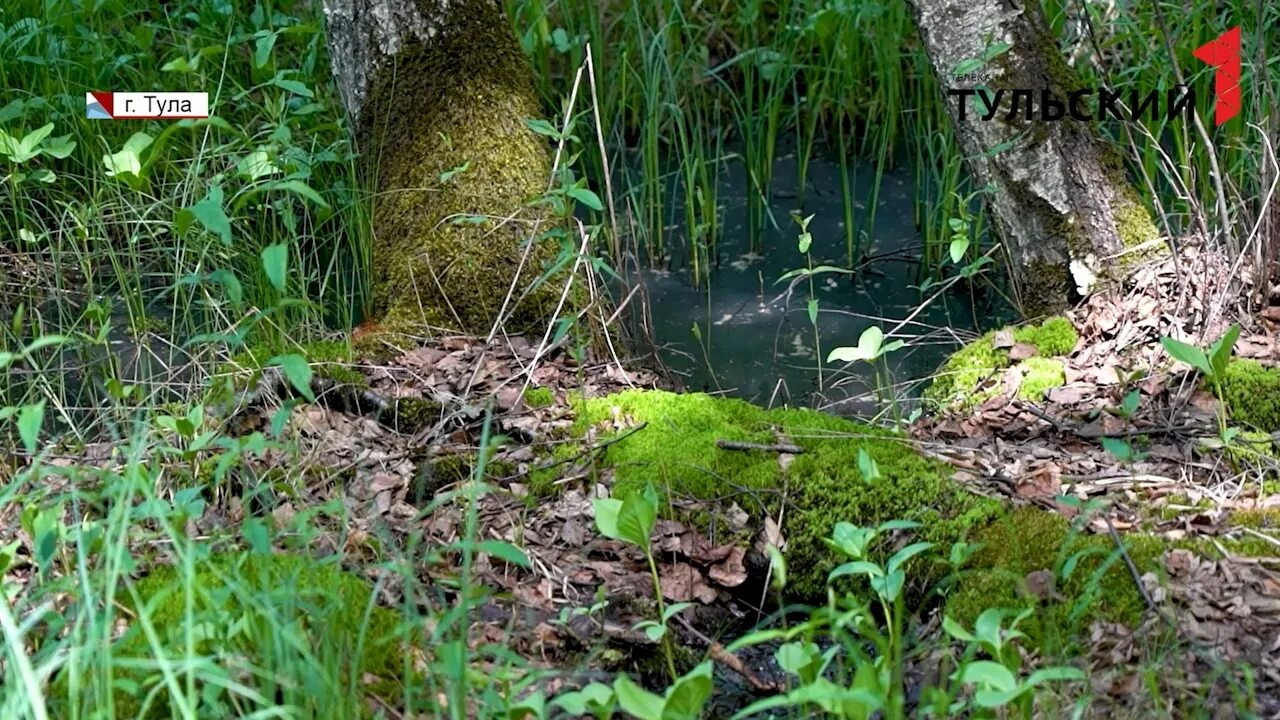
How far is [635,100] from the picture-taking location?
4.29m

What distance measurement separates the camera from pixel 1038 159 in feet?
10.3

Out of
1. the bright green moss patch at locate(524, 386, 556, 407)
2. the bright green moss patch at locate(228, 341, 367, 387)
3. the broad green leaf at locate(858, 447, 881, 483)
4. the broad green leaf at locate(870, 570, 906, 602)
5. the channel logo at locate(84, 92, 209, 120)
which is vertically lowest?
the broad green leaf at locate(870, 570, 906, 602)

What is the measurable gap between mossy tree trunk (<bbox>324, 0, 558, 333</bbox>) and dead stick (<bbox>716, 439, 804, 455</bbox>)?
0.68 m

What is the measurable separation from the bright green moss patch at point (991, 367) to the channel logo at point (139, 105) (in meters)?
2.11

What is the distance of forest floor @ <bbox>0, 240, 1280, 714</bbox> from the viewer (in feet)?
6.69

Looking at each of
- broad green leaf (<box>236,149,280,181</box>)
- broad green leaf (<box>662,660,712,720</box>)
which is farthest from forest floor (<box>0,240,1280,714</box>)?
broad green leaf (<box>236,149,280,181</box>)

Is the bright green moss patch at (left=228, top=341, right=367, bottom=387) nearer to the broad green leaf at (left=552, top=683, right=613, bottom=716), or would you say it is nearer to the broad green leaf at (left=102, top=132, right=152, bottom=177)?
the broad green leaf at (left=102, top=132, right=152, bottom=177)

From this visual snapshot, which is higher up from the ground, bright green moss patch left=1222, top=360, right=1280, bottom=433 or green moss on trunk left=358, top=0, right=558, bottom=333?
green moss on trunk left=358, top=0, right=558, bottom=333

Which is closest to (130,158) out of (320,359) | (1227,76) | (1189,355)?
(320,359)

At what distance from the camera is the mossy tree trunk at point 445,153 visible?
304 cm

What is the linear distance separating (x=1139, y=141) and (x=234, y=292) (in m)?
2.77

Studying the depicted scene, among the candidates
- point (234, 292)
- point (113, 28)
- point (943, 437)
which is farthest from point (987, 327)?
point (113, 28)

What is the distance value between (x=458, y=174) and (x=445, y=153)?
65 millimetres

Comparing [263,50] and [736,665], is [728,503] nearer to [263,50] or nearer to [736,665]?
[736,665]
